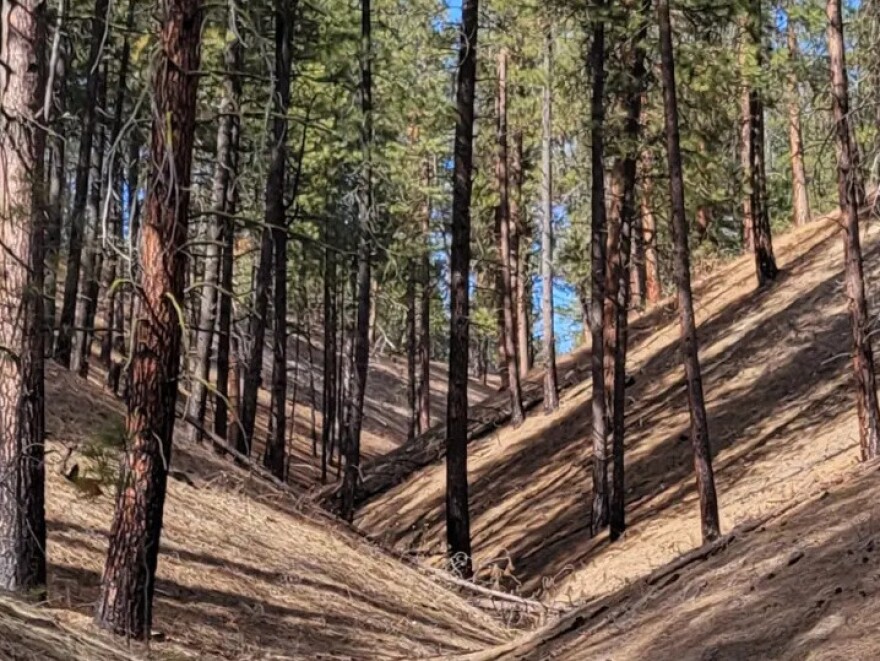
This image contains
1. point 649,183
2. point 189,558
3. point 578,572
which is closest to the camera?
point 189,558

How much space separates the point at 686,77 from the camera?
17844mm

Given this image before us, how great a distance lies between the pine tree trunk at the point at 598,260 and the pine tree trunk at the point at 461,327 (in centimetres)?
218

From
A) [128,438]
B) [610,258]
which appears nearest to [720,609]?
[128,438]

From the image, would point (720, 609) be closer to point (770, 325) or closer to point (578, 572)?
point (578, 572)

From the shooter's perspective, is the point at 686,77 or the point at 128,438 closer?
the point at 128,438

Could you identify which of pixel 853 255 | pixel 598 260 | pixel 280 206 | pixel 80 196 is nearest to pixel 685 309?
pixel 853 255

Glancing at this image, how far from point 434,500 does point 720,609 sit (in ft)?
52.4

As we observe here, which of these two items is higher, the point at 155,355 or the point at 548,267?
the point at 155,355

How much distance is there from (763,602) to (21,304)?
19.9ft

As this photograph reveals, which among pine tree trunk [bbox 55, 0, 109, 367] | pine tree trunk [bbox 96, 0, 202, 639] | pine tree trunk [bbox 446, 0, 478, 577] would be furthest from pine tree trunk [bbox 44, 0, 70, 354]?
pine tree trunk [bbox 446, 0, 478, 577]

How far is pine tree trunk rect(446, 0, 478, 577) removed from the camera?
51.6ft

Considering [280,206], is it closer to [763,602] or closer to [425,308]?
[763,602]

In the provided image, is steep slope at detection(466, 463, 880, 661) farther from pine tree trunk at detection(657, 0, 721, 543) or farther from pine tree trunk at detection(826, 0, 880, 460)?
pine tree trunk at detection(657, 0, 721, 543)

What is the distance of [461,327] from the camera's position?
52.7 feet
